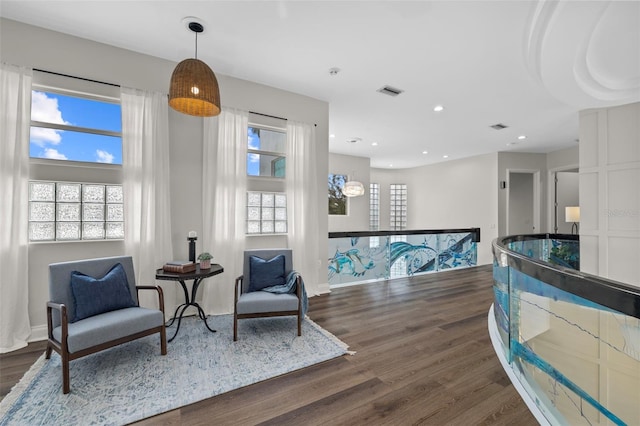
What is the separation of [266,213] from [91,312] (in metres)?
2.36

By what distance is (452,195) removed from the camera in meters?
9.27

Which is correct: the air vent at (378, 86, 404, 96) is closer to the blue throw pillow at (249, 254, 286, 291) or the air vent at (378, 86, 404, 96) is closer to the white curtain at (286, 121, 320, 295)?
the white curtain at (286, 121, 320, 295)

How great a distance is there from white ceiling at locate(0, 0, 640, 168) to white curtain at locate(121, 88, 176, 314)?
0.70 meters

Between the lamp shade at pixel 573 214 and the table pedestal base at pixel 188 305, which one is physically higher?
the lamp shade at pixel 573 214

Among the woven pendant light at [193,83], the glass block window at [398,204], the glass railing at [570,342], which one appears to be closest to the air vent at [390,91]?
the woven pendant light at [193,83]

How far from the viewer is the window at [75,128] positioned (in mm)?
2982

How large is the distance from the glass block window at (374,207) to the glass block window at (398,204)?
0.63 metres

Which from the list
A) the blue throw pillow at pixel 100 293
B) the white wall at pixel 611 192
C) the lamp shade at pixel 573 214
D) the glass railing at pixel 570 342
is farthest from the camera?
the lamp shade at pixel 573 214

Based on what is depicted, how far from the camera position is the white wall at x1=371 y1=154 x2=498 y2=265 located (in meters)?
8.17

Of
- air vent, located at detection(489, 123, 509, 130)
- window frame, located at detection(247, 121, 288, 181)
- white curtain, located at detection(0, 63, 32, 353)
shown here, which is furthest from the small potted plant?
air vent, located at detection(489, 123, 509, 130)

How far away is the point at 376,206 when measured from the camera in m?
10.5

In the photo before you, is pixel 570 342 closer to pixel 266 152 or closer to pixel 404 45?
pixel 404 45

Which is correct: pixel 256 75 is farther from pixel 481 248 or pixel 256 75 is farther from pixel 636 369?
pixel 481 248

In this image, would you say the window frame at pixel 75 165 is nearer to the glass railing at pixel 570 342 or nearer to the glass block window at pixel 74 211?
the glass block window at pixel 74 211
